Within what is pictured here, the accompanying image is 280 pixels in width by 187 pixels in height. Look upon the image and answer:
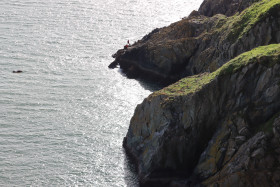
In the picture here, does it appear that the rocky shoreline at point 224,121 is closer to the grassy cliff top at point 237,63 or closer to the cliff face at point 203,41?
the grassy cliff top at point 237,63

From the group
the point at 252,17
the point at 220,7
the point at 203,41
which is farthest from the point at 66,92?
the point at 220,7

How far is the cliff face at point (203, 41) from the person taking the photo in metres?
52.4

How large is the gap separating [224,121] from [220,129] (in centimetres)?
90

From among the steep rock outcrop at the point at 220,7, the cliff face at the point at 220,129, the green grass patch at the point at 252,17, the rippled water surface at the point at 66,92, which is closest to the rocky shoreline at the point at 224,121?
the cliff face at the point at 220,129

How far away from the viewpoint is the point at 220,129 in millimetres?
42750

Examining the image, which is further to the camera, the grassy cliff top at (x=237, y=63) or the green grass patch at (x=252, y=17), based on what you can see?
the green grass patch at (x=252, y=17)

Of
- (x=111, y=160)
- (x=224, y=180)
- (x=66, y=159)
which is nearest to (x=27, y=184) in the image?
(x=66, y=159)

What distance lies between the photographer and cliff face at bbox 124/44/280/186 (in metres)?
37.8

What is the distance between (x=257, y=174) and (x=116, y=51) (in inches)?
2255

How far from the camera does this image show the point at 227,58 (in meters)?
57.0

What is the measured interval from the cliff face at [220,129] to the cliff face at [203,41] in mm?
9080

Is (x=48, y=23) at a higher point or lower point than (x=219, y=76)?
lower

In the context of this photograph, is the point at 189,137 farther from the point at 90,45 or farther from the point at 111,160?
the point at 90,45

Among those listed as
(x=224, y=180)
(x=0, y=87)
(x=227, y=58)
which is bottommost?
(x=0, y=87)
